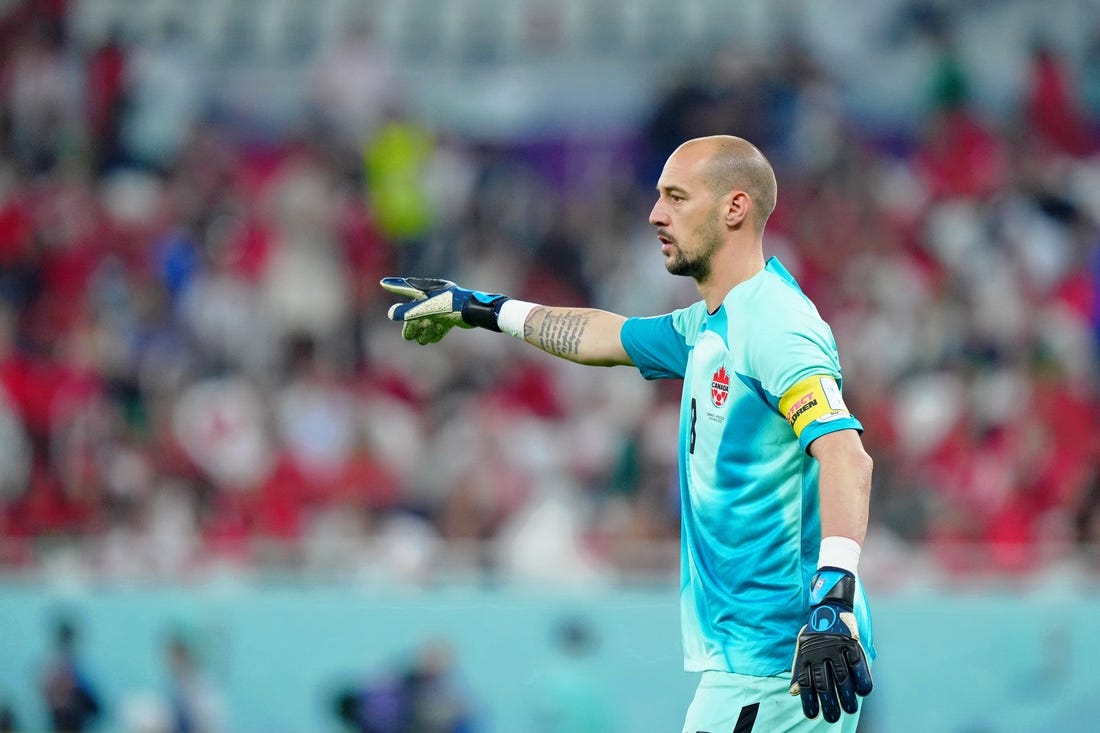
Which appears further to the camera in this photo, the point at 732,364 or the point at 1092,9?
the point at 1092,9

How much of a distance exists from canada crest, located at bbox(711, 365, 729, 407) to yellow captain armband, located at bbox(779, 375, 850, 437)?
300mm

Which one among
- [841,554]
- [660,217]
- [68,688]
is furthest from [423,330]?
[68,688]

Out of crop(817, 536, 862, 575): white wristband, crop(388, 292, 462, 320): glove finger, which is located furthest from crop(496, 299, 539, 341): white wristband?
crop(817, 536, 862, 575): white wristband

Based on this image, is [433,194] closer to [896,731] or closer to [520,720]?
[520,720]

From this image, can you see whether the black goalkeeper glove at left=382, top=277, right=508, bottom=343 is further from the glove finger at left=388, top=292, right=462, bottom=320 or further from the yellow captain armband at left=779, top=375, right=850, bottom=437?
the yellow captain armband at left=779, top=375, right=850, bottom=437

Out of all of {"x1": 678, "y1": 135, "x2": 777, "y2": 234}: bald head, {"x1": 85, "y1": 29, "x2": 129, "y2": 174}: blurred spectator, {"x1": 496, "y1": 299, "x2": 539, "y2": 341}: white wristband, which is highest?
{"x1": 85, "y1": 29, "x2": 129, "y2": 174}: blurred spectator

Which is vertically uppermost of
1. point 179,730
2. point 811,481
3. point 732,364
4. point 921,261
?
point 921,261

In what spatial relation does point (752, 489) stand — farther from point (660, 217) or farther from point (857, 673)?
point (660, 217)

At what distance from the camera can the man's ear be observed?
4.70 metres

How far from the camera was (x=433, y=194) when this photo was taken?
45.1ft

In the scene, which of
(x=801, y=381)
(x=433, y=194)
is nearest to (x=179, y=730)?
(x=433, y=194)

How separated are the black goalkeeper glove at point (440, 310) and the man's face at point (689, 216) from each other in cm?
109

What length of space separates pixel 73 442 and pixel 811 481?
7838mm

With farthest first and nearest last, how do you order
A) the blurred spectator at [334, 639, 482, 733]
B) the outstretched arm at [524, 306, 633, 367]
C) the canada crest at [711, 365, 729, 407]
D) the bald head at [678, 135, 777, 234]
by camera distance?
the blurred spectator at [334, 639, 482, 733], the outstretched arm at [524, 306, 633, 367], the bald head at [678, 135, 777, 234], the canada crest at [711, 365, 729, 407]
